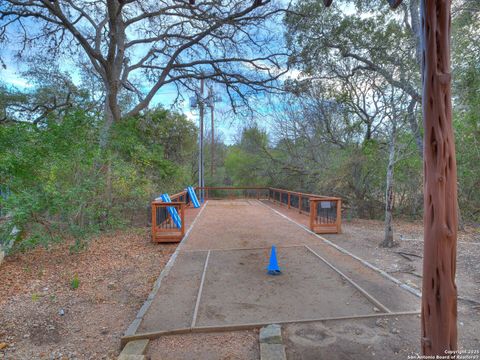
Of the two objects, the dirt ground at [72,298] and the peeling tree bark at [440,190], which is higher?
the peeling tree bark at [440,190]

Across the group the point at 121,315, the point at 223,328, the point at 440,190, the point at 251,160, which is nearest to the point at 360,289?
the point at 223,328

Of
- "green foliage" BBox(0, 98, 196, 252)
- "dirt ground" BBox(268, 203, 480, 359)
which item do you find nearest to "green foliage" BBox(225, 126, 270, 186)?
"dirt ground" BBox(268, 203, 480, 359)

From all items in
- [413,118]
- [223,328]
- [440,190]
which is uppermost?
[413,118]

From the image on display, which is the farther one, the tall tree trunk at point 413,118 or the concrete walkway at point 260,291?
the tall tree trunk at point 413,118

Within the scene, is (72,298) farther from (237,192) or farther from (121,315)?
(237,192)

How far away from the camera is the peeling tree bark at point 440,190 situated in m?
1.87

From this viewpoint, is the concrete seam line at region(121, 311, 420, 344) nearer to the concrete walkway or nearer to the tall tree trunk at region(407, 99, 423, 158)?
the concrete walkway

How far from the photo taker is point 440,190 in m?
1.90

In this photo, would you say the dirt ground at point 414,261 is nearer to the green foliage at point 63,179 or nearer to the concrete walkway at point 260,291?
the concrete walkway at point 260,291

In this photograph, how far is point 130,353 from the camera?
8.74 feet

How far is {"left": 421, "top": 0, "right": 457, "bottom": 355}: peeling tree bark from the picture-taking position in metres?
1.87

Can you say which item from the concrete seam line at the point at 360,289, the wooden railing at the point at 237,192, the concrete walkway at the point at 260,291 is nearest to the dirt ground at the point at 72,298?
the concrete walkway at the point at 260,291

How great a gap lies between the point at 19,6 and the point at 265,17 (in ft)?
24.6

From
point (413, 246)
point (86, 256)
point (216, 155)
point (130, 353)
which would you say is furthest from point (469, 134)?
point (216, 155)
